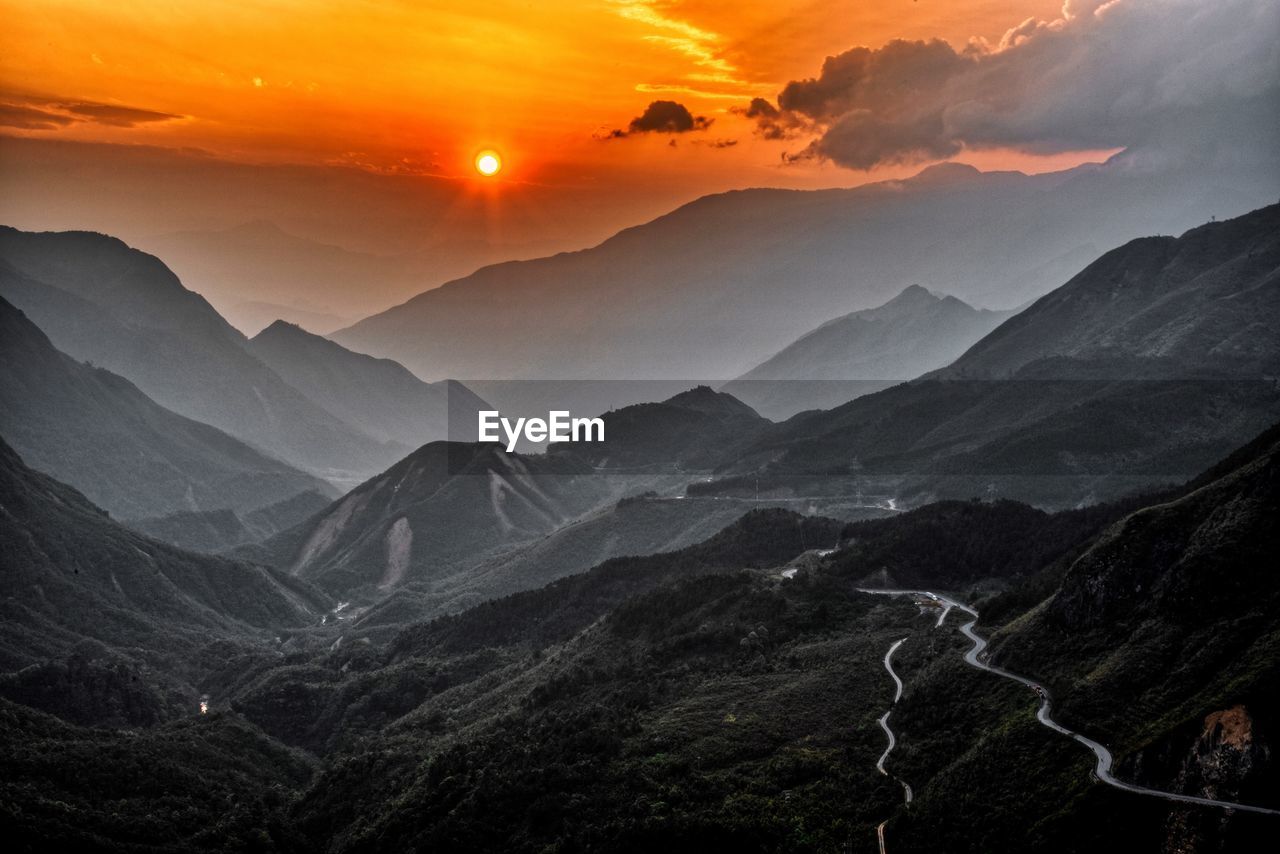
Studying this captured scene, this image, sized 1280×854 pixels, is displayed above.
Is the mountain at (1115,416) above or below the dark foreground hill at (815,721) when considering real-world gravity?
above

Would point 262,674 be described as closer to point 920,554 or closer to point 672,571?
point 672,571

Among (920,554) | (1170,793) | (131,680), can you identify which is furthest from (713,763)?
(131,680)

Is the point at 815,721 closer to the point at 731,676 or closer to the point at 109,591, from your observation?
the point at 731,676

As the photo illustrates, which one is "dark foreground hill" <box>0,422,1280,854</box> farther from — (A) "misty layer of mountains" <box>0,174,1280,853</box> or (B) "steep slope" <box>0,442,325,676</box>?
(B) "steep slope" <box>0,442,325,676</box>

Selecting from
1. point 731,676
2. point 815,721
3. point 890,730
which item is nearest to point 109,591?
point 731,676

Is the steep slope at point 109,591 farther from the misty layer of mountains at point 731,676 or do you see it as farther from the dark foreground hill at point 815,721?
the dark foreground hill at point 815,721

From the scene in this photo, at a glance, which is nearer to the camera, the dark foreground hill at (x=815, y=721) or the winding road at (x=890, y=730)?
the dark foreground hill at (x=815, y=721)

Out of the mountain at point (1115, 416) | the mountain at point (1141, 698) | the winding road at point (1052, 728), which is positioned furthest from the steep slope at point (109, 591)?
the mountain at point (1141, 698)

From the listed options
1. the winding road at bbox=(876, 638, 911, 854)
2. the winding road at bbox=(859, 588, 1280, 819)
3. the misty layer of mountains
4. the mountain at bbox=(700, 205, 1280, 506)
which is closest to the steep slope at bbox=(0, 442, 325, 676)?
the misty layer of mountains
